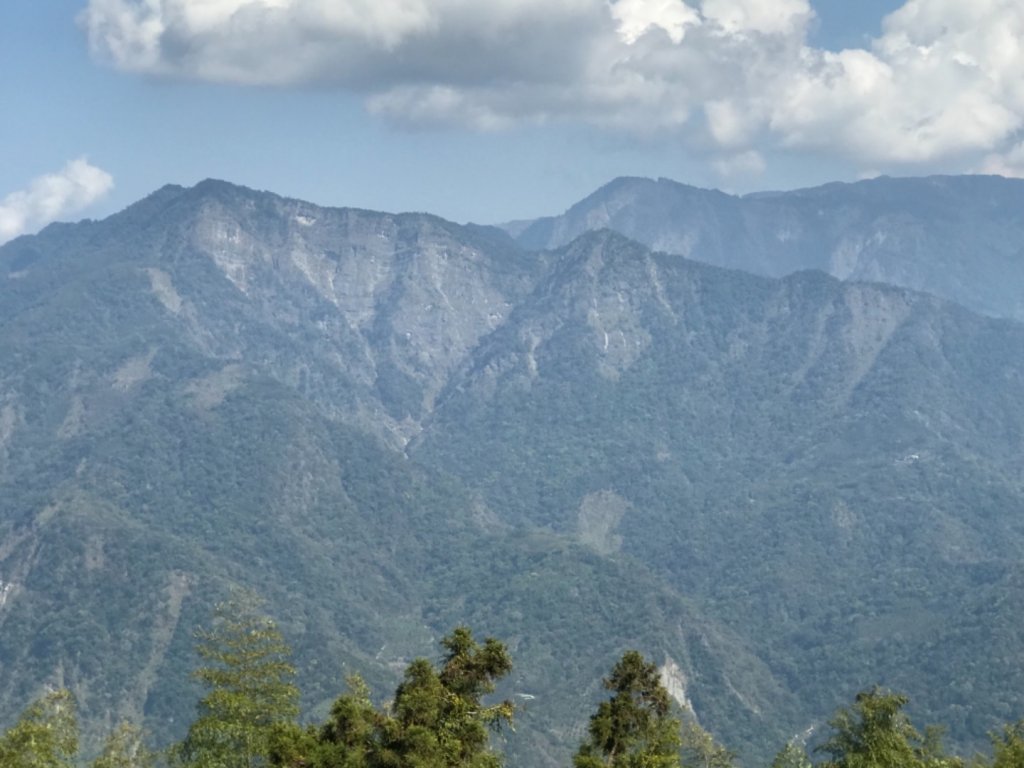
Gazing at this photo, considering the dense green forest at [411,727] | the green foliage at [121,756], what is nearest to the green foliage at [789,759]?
the dense green forest at [411,727]

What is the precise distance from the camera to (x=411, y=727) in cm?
6650

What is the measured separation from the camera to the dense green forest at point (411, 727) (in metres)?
67.6

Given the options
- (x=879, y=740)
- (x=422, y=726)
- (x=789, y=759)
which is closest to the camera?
(x=422, y=726)

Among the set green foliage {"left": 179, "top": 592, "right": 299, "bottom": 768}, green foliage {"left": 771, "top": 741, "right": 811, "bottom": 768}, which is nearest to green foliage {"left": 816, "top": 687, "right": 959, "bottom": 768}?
green foliage {"left": 771, "top": 741, "right": 811, "bottom": 768}

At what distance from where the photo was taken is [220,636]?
80.9 m

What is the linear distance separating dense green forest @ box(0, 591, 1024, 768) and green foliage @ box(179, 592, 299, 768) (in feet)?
0.26

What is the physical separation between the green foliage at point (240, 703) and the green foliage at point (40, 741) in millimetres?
6584

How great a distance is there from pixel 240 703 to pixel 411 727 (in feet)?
42.1

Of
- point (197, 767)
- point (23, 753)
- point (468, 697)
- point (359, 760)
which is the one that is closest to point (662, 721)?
point (468, 697)

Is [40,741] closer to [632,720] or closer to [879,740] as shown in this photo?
[632,720]

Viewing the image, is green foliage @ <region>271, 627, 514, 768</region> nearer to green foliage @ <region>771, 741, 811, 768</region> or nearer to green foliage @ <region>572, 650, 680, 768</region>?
green foliage @ <region>572, 650, 680, 768</region>

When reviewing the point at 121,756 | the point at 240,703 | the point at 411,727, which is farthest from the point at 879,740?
the point at 121,756

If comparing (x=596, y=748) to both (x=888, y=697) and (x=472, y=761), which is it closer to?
(x=472, y=761)

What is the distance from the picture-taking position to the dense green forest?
222 ft
